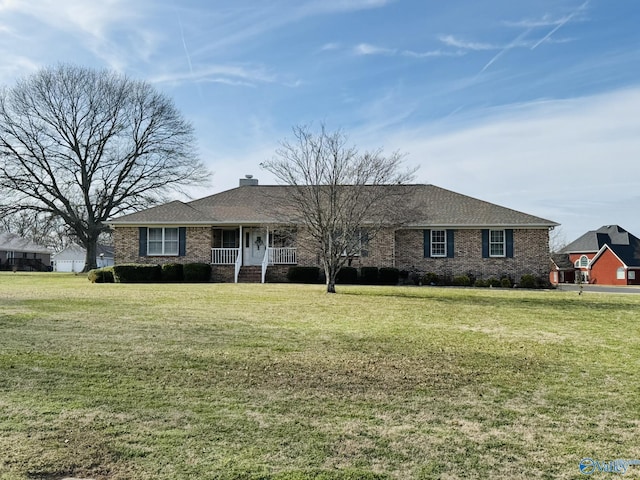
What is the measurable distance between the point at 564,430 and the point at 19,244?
229 ft

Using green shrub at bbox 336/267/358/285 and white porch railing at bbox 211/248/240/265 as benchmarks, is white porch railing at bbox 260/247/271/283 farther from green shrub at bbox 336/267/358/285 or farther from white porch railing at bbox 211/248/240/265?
green shrub at bbox 336/267/358/285

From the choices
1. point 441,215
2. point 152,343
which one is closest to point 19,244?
point 441,215

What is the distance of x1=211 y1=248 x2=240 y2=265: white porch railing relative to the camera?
25.6 meters

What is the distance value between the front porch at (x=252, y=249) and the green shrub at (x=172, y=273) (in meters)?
1.90

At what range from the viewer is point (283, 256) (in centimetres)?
2533

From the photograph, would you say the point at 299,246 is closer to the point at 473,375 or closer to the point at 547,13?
the point at 547,13

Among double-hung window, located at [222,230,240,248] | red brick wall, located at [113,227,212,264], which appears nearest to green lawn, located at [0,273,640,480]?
red brick wall, located at [113,227,212,264]

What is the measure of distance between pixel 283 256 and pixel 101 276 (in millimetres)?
8390

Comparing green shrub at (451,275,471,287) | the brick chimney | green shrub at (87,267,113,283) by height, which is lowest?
green shrub at (451,275,471,287)

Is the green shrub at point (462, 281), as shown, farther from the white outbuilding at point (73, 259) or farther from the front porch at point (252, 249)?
the white outbuilding at point (73, 259)

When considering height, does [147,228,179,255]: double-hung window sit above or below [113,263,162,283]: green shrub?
above

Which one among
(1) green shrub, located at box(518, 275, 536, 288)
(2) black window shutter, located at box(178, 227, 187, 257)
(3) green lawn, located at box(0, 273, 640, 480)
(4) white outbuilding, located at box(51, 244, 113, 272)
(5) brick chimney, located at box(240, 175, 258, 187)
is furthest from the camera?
(4) white outbuilding, located at box(51, 244, 113, 272)

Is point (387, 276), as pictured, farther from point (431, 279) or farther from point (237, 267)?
point (237, 267)

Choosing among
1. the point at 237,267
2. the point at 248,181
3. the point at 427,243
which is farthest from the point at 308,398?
the point at 248,181
